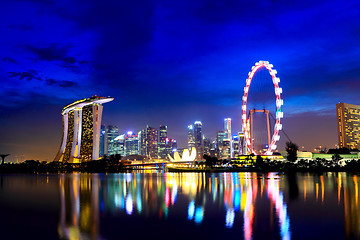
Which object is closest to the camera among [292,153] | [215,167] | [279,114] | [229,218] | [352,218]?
[352,218]

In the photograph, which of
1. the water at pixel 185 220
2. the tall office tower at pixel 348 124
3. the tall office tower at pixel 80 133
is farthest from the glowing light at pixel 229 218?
the tall office tower at pixel 348 124

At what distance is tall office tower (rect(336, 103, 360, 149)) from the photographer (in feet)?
639

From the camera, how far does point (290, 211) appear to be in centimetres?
2312

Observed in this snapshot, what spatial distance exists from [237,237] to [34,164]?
592 feet

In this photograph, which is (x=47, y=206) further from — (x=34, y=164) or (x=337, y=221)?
(x=34, y=164)

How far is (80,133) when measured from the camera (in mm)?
160750

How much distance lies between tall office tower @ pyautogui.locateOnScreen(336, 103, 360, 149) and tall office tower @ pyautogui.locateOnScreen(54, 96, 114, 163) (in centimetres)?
12793

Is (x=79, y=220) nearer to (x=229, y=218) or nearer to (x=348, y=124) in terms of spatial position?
(x=229, y=218)

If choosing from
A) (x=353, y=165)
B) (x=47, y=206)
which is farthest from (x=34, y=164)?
(x=47, y=206)

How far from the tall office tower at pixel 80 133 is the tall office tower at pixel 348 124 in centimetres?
12793

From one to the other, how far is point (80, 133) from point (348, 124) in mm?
138784

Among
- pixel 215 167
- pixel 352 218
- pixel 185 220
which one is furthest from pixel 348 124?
pixel 185 220

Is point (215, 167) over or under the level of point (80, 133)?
under

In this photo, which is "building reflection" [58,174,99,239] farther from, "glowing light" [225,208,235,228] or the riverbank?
the riverbank
